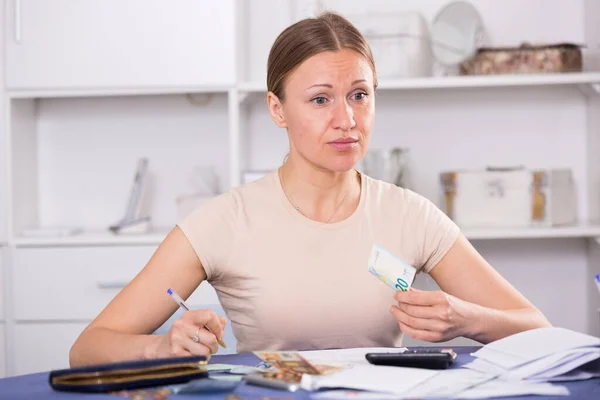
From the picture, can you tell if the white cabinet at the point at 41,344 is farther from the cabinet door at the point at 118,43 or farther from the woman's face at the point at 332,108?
the woman's face at the point at 332,108

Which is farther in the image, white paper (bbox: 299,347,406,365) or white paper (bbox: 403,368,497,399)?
white paper (bbox: 299,347,406,365)

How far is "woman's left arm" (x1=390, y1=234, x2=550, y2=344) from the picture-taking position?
57.2 inches

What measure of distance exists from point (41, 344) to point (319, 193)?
1.54 meters

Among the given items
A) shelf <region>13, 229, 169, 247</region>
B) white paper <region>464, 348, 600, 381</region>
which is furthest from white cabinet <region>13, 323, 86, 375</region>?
white paper <region>464, 348, 600, 381</region>

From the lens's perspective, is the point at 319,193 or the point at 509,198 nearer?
the point at 319,193

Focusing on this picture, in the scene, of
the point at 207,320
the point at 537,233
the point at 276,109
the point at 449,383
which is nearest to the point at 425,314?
the point at 449,383

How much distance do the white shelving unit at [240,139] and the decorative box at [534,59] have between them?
0.13 m

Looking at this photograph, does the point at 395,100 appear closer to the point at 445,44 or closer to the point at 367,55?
the point at 445,44

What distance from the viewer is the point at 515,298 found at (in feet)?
5.71

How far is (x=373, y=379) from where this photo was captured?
124 cm

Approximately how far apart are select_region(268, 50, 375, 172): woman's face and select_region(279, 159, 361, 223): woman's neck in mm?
46

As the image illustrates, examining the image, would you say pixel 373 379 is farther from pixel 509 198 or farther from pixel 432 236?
pixel 509 198

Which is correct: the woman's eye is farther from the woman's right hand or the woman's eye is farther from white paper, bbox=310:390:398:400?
white paper, bbox=310:390:398:400

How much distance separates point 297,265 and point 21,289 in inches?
61.0
